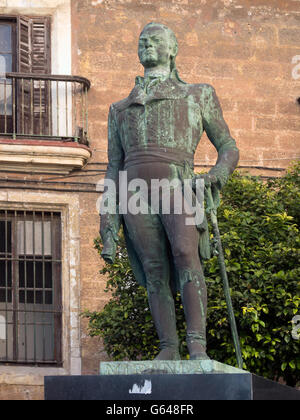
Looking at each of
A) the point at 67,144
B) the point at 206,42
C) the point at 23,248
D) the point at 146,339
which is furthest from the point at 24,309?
the point at 206,42

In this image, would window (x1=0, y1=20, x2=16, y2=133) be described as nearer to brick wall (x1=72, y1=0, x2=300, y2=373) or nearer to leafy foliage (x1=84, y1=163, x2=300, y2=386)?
brick wall (x1=72, y1=0, x2=300, y2=373)

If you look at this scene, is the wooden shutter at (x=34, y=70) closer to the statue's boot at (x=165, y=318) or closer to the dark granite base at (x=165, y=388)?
the statue's boot at (x=165, y=318)

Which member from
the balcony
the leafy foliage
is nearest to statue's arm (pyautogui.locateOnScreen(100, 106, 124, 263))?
the leafy foliage

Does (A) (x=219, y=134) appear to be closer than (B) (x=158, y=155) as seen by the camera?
No

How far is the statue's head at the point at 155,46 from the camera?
33.9ft

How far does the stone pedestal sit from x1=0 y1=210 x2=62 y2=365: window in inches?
374

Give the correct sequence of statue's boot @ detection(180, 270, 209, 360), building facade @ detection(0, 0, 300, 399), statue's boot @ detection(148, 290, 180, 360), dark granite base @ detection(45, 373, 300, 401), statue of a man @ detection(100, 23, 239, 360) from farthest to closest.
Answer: building facade @ detection(0, 0, 300, 399), statue's boot @ detection(148, 290, 180, 360), statue of a man @ detection(100, 23, 239, 360), statue's boot @ detection(180, 270, 209, 360), dark granite base @ detection(45, 373, 300, 401)

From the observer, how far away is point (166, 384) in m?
9.20

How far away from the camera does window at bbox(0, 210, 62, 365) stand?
1898 centimetres

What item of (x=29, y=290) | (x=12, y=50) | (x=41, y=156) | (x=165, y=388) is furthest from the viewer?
(x=12, y=50)

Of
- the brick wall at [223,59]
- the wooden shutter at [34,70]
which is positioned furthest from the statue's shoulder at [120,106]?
the brick wall at [223,59]

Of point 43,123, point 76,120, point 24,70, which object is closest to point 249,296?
point 76,120

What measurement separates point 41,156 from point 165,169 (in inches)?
368

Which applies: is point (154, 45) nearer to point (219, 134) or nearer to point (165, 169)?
point (219, 134)
